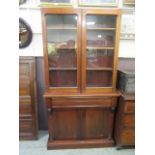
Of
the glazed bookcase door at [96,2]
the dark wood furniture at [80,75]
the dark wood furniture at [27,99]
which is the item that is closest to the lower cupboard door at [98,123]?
the dark wood furniture at [80,75]

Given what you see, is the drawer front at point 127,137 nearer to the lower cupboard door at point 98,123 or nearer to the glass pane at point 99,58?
the lower cupboard door at point 98,123

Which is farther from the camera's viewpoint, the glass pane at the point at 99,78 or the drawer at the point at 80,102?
the glass pane at the point at 99,78

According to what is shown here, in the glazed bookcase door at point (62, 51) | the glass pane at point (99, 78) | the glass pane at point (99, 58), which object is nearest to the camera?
the glazed bookcase door at point (62, 51)

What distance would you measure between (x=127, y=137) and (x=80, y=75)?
3.35 ft

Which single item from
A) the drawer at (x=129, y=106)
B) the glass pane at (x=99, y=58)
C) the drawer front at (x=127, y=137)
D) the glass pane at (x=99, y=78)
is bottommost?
the drawer front at (x=127, y=137)

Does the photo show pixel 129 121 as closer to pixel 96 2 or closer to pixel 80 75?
pixel 80 75

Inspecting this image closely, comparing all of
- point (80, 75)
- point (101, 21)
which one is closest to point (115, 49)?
point (101, 21)

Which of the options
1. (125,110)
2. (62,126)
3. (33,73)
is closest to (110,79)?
(125,110)

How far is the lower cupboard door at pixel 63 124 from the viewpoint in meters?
2.30

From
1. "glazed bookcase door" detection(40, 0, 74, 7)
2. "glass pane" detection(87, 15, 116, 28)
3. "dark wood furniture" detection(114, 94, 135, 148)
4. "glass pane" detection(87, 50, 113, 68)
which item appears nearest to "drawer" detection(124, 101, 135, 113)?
"dark wood furniture" detection(114, 94, 135, 148)

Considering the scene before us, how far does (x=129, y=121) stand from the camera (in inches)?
87.0

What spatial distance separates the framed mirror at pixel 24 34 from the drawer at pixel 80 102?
2.99ft
